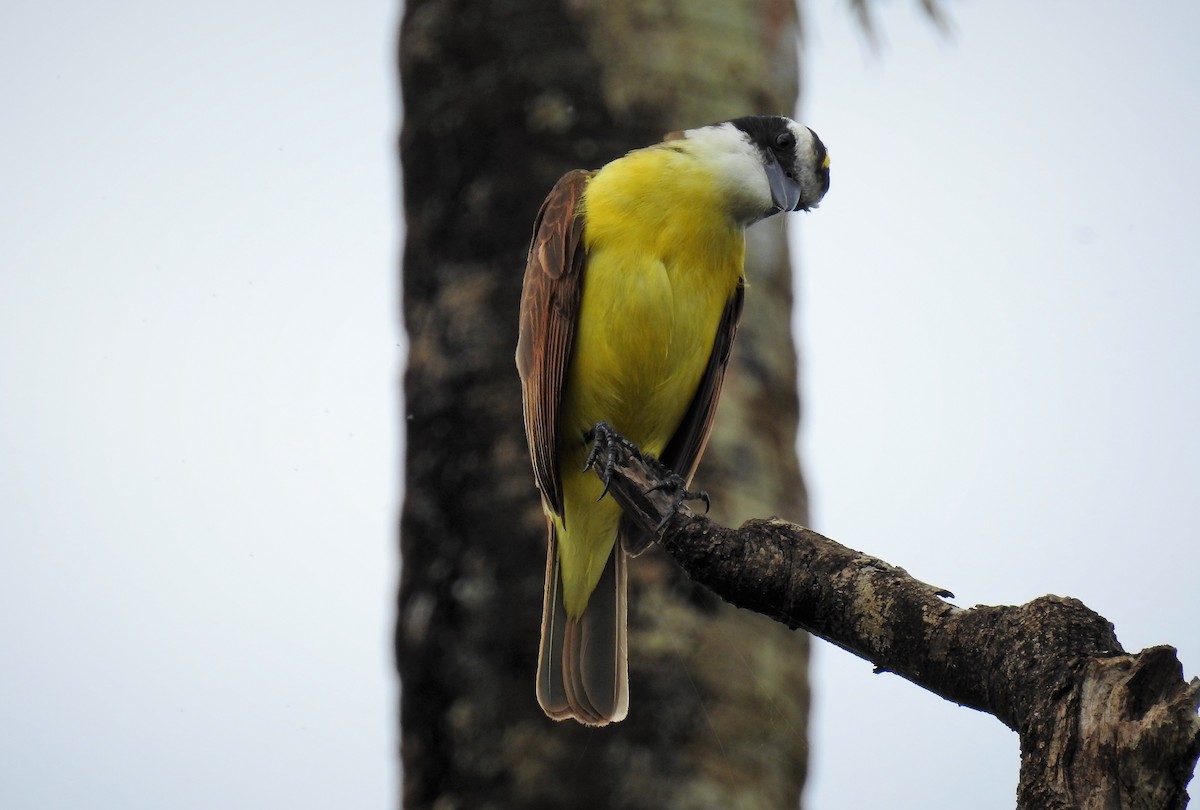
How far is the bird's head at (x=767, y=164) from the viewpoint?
3.60 m

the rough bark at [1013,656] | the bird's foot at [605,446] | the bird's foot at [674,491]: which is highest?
the bird's foot at [605,446]

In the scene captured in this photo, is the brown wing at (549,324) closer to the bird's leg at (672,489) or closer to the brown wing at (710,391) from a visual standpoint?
the bird's leg at (672,489)

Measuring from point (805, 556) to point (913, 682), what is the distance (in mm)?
301

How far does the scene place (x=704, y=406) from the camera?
3.86m

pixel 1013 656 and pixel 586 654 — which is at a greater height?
pixel 586 654

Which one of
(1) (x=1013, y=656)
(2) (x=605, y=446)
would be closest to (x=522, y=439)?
(2) (x=605, y=446)

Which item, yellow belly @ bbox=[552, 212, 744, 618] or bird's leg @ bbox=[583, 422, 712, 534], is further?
yellow belly @ bbox=[552, 212, 744, 618]

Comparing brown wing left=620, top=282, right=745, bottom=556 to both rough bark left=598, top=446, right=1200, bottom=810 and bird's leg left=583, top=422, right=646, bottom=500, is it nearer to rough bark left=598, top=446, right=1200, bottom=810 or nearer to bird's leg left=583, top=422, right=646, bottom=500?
bird's leg left=583, top=422, right=646, bottom=500

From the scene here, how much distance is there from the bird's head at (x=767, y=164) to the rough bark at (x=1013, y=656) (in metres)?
1.34

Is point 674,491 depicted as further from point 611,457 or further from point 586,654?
point 586,654

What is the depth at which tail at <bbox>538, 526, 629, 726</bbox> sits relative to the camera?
3416 mm

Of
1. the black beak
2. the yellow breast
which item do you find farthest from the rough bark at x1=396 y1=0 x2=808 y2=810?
the black beak

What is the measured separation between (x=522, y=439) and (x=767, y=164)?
1.05 metres

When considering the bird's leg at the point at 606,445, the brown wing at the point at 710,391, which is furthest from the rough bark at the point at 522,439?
the bird's leg at the point at 606,445
